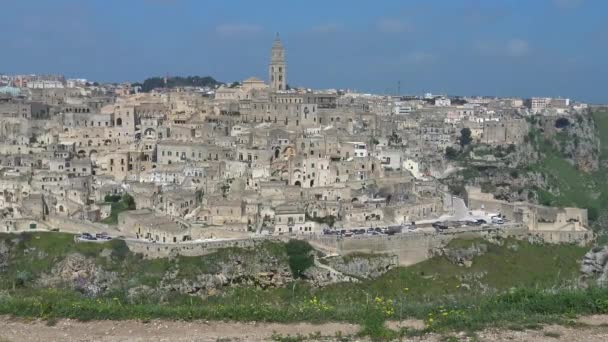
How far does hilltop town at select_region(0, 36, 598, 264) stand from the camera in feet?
111

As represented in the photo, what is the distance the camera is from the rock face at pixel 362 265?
3130 cm

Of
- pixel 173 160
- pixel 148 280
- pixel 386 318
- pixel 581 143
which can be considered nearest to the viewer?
pixel 386 318

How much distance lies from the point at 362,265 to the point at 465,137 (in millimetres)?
33848

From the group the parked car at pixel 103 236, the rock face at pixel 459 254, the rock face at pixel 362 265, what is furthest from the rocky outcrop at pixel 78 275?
the rock face at pixel 459 254

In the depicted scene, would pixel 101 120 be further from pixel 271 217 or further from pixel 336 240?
pixel 336 240

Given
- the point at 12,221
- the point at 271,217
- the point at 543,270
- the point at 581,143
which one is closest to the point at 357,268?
the point at 271,217

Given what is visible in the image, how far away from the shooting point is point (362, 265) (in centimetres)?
3161

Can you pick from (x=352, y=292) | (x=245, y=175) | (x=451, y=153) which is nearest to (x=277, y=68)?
(x=451, y=153)

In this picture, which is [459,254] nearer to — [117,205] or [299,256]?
[299,256]

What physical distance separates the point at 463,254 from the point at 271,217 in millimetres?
8613

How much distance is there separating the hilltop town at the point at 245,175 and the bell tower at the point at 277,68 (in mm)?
3163

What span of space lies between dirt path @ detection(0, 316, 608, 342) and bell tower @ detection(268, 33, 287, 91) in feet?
176

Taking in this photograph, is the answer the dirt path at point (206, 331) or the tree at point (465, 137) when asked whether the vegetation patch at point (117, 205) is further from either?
the tree at point (465, 137)

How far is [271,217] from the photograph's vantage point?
33844 millimetres
